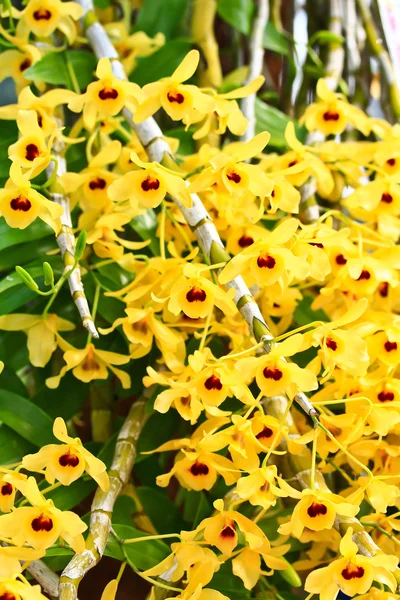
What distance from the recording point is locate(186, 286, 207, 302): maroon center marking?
2.02ft

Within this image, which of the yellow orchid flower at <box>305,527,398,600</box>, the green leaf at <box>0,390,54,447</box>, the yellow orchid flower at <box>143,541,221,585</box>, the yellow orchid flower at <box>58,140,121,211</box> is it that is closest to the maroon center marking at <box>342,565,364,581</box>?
the yellow orchid flower at <box>305,527,398,600</box>

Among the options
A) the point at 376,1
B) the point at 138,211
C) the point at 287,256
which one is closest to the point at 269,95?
the point at 376,1

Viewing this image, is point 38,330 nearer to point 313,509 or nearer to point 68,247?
point 68,247

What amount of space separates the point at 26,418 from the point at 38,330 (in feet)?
0.29

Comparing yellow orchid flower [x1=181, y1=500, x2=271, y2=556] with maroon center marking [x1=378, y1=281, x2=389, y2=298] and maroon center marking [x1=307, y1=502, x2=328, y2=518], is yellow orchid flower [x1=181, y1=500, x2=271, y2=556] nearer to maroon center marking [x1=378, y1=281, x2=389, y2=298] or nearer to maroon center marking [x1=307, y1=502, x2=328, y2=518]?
maroon center marking [x1=307, y1=502, x2=328, y2=518]

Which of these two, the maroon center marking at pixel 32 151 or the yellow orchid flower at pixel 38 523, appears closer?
the yellow orchid flower at pixel 38 523

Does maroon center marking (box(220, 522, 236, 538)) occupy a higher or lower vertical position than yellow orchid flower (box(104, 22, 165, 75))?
lower

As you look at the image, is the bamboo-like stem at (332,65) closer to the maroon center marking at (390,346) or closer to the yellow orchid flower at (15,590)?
the maroon center marking at (390,346)

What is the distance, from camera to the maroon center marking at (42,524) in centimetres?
55

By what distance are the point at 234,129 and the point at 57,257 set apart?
0.23 meters

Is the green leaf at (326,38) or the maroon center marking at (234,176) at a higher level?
the maroon center marking at (234,176)

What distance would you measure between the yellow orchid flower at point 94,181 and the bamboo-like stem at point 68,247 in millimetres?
13

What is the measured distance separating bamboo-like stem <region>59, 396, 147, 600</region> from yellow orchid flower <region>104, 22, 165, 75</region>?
0.45 meters

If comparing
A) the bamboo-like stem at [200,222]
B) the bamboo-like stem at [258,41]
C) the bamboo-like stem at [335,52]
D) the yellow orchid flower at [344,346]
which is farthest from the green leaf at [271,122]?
the yellow orchid flower at [344,346]
